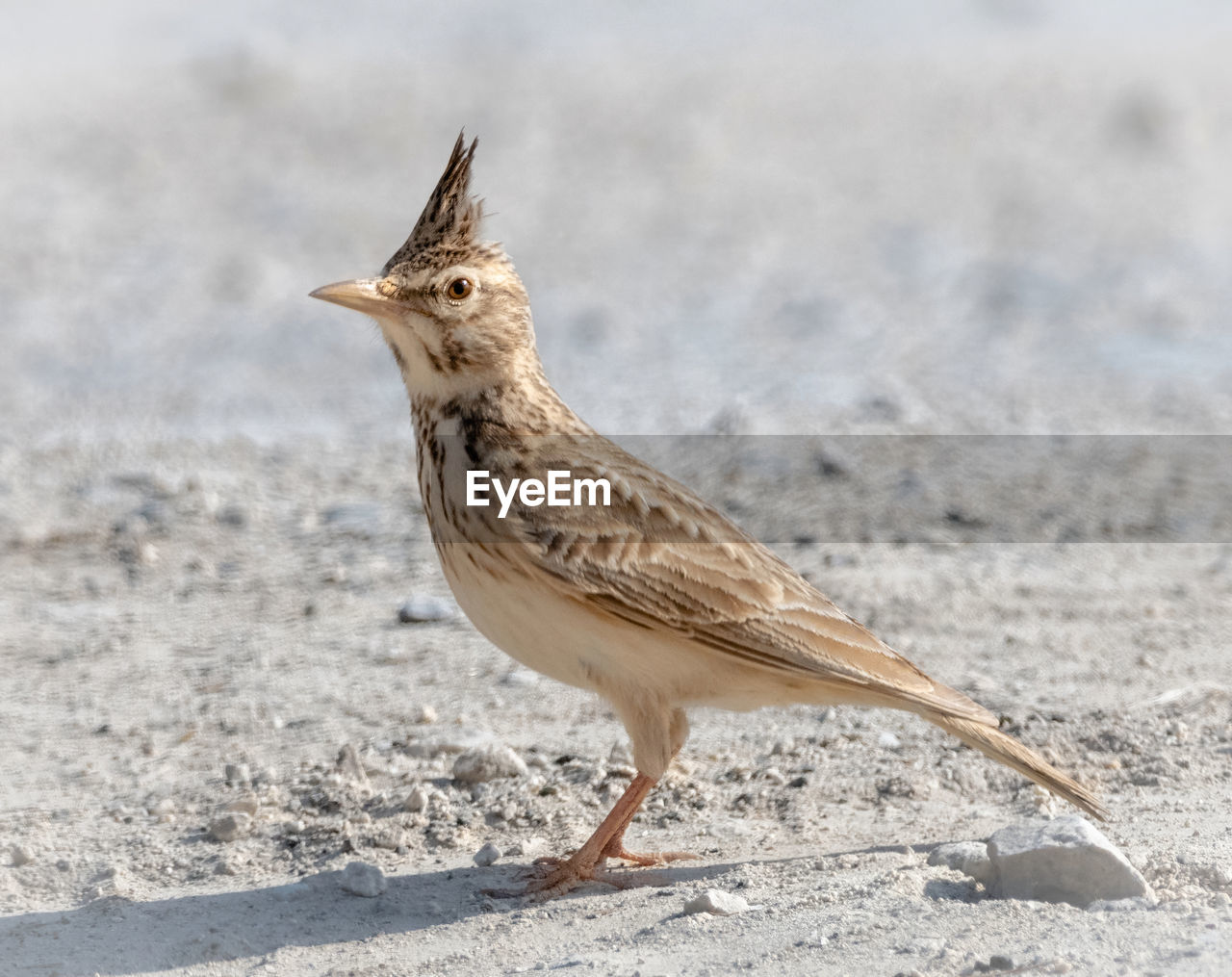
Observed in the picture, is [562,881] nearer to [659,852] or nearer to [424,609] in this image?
[659,852]

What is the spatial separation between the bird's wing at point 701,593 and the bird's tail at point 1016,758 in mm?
37

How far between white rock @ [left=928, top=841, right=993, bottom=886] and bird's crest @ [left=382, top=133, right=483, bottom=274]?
2.07 metres

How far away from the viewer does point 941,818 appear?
5055mm

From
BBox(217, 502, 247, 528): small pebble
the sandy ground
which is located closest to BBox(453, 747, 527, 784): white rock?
the sandy ground

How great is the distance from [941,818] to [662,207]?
10984 mm

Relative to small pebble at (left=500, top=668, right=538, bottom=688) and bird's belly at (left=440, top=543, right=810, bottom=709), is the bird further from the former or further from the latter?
small pebble at (left=500, top=668, right=538, bottom=688)

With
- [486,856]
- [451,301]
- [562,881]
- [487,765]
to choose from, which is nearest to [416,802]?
[487,765]

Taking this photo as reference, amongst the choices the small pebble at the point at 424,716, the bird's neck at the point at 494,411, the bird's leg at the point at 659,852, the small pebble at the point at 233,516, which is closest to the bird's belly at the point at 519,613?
the bird's leg at the point at 659,852

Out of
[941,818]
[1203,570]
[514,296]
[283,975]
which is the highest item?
[514,296]

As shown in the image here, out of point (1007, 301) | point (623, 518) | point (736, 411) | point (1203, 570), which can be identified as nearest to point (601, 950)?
point (623, 518)

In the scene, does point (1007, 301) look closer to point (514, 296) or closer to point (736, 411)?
point (736, 411)

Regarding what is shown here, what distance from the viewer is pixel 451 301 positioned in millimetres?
4695

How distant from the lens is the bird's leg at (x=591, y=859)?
4676 mm

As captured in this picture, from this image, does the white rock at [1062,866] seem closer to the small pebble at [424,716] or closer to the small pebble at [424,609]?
the small pebble at [424,716]
